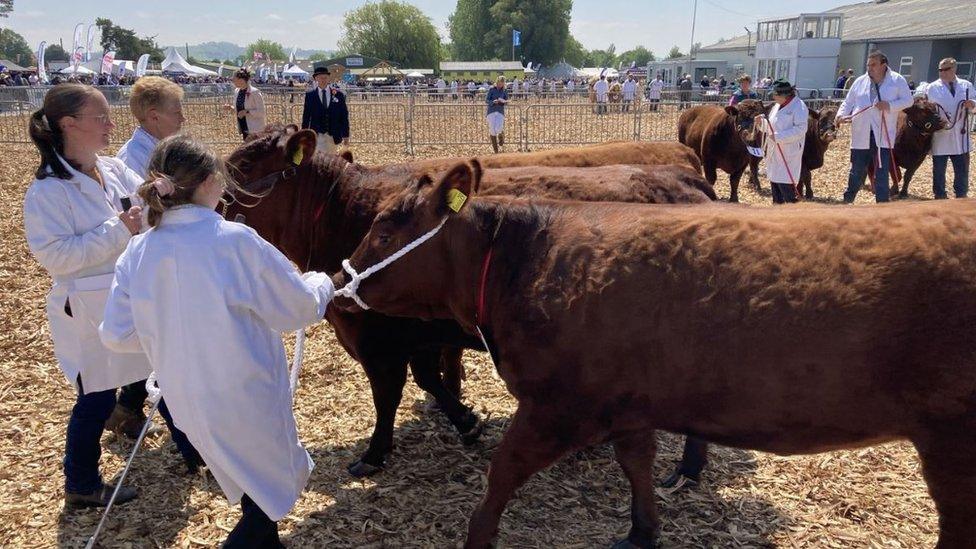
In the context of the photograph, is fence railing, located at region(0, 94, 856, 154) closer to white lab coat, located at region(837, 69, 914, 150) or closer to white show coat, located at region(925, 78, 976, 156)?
white show coat, located at region(925, 78, 976, 156)

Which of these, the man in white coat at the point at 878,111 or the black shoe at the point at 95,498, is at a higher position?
the man in white coat at the point at 878,111

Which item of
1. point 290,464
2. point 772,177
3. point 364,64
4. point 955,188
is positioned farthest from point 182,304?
point 364,64

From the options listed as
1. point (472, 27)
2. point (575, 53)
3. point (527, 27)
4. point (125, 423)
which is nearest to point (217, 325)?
point (125, 423)

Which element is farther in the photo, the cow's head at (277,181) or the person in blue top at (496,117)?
the person in blue top at (496,117)

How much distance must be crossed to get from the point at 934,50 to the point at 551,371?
44544 mm

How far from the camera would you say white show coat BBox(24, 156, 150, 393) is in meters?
3.29

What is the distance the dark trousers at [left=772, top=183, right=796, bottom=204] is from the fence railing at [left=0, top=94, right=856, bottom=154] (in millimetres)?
8478

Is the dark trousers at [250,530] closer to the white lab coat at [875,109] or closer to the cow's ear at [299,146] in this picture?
the cow's ear at [299,146]

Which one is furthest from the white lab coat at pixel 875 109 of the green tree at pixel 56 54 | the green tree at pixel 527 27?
the green tree at pixel 56 54

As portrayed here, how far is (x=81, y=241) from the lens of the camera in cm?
330

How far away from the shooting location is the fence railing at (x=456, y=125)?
18891mm

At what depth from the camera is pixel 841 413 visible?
2.53m

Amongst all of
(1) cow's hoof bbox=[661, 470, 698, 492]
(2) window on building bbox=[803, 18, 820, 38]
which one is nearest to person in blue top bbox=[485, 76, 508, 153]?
(1) cow's hoof bbox=[661, 470, 698, 492]

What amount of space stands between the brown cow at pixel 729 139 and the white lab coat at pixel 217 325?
401 inches
